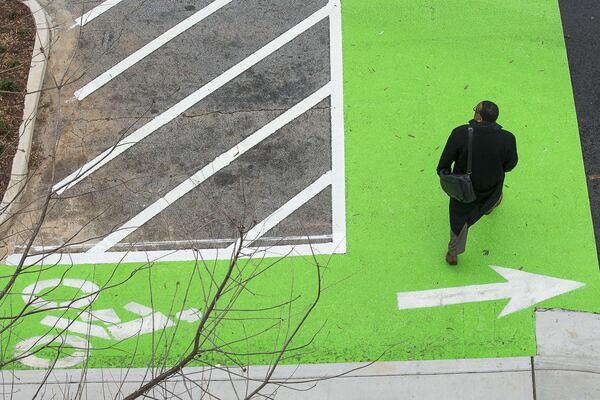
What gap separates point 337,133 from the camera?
8.16m

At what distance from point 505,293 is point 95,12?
627 centimetres

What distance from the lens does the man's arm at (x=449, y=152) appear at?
19.8 ft

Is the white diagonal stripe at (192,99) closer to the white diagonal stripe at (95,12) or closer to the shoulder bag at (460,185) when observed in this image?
the white diagonal stripe at (95,12)

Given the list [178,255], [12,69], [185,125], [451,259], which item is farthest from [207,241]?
[12,69]

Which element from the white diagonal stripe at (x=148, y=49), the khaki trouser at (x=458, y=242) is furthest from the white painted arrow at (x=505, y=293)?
the white diagonal stripe at (x=148, y=49)

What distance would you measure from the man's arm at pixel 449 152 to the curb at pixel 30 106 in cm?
424

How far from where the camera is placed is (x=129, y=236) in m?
7.68

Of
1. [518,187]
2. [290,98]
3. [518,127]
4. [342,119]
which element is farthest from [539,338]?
[290,98]

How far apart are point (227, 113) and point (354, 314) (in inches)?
114

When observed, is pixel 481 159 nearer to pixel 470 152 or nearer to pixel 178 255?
pixel 470 152

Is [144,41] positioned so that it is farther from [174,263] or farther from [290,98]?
[174,263]

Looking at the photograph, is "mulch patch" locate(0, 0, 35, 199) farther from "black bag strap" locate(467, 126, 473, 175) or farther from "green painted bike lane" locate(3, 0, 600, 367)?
"black bag strap" locate(467, 126, 473, 175)

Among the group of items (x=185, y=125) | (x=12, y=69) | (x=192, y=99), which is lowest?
(x=185, y=125)

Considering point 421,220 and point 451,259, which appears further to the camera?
point 421,220
